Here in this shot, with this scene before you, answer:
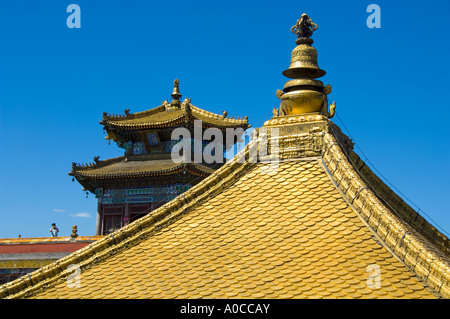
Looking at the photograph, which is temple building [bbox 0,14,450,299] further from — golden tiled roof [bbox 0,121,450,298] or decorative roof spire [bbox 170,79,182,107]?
decorative roof spire [bbox 170,79,182,107]

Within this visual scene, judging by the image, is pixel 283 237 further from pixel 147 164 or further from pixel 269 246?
pixel 147 164

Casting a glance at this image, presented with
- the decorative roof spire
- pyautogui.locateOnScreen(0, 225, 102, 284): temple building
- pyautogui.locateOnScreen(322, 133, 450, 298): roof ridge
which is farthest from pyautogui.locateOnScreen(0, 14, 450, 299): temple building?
Result: the decorative roof spire

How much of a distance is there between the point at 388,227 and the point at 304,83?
3.27 meters

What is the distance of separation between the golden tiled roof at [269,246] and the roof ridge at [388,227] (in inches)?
0.5

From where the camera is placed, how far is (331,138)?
972 cm

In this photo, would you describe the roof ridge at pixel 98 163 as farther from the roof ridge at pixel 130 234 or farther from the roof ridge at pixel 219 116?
the roof ridge at pixel 130 234

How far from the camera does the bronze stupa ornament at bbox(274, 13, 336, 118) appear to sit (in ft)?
34.3

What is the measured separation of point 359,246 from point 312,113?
2.88m

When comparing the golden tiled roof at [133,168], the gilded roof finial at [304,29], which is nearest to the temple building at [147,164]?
the golden tiled roof at [133,168]

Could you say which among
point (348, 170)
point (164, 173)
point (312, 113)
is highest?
point (164, 173)

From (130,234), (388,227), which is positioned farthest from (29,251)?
(388,227)

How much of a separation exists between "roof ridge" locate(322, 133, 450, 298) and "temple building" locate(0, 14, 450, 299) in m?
0.01
